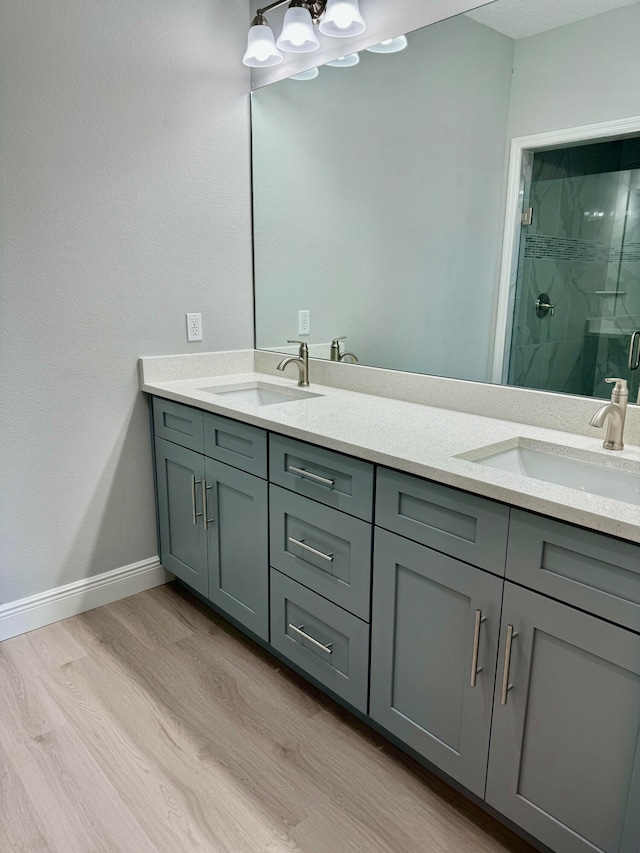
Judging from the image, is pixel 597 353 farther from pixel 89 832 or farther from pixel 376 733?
pixel 89 832

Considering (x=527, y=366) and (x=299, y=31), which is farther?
(x=299, y=31)

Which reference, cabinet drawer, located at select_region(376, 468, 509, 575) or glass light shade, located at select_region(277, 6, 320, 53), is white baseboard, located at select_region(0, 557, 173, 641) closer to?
cabinet drawer, located at select_region(376, 468, 509, 575)

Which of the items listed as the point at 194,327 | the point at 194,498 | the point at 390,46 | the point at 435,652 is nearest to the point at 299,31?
the point at 390,46

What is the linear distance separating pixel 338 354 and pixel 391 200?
1.98 feet

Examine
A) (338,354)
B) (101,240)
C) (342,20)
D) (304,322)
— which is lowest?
(338,354)

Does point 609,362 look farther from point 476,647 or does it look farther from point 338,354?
point 338,354

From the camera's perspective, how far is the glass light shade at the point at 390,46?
6.66ft

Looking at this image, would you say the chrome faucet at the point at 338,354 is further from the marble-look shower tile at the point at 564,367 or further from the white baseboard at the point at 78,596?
the white baseboard at the point at 78,596

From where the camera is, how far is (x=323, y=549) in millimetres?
1762

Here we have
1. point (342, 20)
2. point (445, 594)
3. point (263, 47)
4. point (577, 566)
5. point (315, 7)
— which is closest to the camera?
point (577, 566)

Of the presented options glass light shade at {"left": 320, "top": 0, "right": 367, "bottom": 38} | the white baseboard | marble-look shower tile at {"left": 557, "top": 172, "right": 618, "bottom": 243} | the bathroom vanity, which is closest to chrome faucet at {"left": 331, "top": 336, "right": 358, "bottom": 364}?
A: the bathroom vanity

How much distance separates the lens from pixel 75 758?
1.71 meters

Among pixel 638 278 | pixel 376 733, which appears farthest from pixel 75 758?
pixel 638 278

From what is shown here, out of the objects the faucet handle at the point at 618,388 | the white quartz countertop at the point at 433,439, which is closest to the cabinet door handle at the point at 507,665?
the white quartz countertop at the point at 433,439
